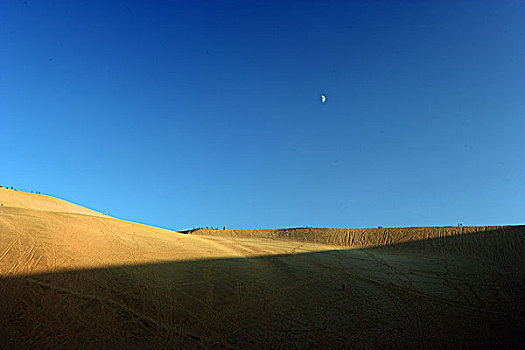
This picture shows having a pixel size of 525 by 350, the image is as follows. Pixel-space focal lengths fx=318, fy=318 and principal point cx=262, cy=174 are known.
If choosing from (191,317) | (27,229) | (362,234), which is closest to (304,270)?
(191,317)

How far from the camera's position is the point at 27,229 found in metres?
10.7

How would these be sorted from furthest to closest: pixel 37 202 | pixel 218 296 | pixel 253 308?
pixel 37 202 → pixel 218 296 → pixel 253 308

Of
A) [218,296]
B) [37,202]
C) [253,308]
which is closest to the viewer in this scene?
→ [253,308]

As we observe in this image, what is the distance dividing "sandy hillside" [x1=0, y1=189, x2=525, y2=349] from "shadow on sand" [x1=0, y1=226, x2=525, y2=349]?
30mm

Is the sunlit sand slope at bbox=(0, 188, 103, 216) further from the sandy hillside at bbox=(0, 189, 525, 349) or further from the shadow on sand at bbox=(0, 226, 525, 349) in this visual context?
the shadow on sand at bbox=(0, 226, 525, 349)

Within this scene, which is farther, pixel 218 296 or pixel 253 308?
pixel 218 296

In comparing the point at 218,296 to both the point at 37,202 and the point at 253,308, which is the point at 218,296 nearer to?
the point at 253,308

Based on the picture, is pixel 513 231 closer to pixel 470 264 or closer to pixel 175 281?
pixel 470 264

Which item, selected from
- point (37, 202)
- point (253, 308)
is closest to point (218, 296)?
point (253, 308)

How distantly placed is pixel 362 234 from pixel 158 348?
2192cm

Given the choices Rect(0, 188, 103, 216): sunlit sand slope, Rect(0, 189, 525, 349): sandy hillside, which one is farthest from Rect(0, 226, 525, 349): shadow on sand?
Rect(0, 188, 103, 216): sunlit sand slope

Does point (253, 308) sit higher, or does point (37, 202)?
point (37, 202)

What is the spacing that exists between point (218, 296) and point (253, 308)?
1.02 meters

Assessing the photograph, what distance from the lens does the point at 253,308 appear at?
26.3 ft
